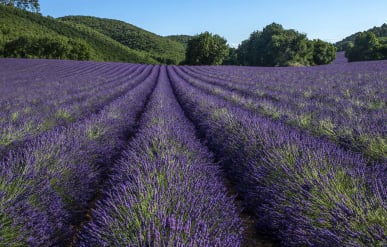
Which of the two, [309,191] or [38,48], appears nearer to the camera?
[309,191]

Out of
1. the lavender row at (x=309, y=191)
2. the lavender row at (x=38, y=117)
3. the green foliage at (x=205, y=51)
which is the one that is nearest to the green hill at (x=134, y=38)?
the green foliage at (x=205, y=51)

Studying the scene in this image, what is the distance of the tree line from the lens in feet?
149

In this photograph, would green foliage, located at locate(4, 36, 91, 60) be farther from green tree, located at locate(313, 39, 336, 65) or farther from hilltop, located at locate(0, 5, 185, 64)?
green tree, located at locate(313, 39, 336, 65)

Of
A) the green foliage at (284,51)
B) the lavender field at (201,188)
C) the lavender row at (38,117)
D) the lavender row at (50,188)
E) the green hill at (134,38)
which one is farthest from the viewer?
the green hill at (134,38)

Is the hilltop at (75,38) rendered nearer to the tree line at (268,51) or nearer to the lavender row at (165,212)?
the tree line at (268,51)

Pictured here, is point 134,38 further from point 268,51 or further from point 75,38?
point 268,51

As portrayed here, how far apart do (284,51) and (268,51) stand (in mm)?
3041

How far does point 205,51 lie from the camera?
4853 cm

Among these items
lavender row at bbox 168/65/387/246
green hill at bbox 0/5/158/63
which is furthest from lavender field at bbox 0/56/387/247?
green hill at bbox 0/5/158/63

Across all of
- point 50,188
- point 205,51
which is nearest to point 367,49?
point 205,51

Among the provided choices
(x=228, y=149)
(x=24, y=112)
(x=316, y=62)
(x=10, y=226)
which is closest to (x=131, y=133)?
(x=24, y=112)

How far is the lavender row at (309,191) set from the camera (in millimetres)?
1532

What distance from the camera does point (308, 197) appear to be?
1.96 metres

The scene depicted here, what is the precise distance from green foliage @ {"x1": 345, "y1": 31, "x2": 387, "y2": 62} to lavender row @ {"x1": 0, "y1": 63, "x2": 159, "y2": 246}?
41.4 metres
